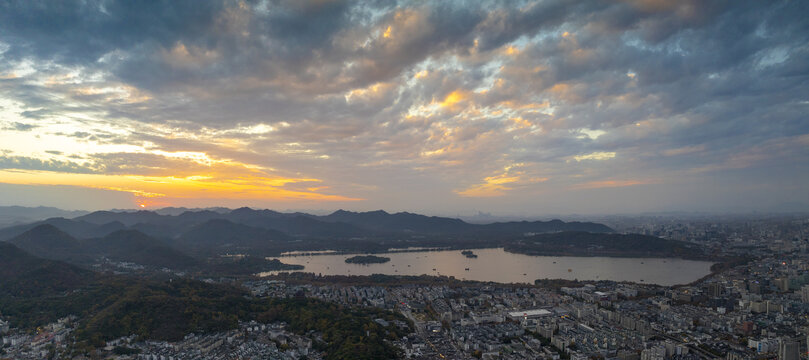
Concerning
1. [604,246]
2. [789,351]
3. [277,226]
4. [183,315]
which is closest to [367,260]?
[183,315]

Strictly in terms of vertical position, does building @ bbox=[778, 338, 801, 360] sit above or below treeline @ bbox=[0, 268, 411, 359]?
above

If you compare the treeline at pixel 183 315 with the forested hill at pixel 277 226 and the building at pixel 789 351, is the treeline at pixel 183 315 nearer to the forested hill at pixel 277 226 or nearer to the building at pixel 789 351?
the building at pixel 789 351

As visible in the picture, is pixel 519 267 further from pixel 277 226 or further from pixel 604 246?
pixel 277 226

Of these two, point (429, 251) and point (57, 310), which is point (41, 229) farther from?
point (429, 251)

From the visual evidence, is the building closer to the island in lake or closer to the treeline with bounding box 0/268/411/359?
the treeline with bounding box 0/268/411/359

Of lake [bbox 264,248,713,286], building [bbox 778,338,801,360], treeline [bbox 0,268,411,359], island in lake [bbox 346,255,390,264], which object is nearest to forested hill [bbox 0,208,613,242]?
island in lake [bbox 346,255,390,264]

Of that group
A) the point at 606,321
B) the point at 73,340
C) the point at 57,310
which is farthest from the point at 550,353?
the point at 57,310

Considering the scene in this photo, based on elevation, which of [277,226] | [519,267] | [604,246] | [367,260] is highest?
[277,226]

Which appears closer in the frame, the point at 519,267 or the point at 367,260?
the point at 519,267

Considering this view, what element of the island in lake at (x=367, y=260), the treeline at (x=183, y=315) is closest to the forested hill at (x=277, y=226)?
the island in lake at (x=367, y=260)
